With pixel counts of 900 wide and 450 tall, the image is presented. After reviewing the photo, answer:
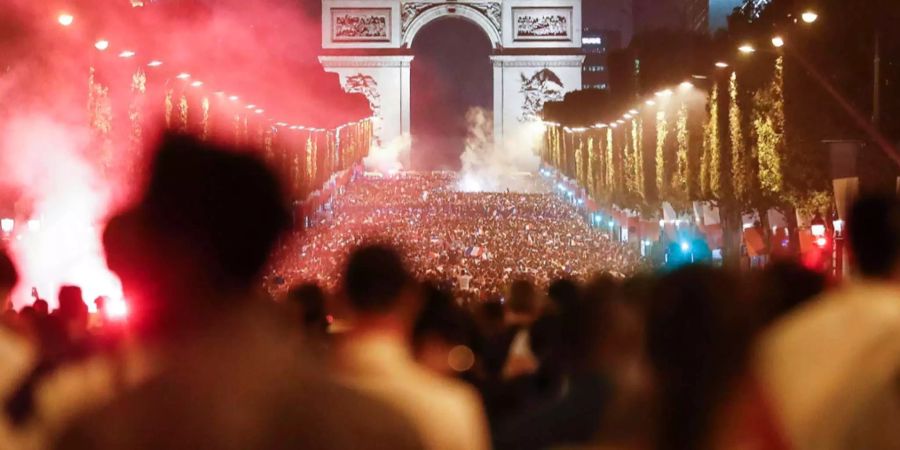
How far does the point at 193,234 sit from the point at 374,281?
950mm

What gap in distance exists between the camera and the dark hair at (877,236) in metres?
4.41

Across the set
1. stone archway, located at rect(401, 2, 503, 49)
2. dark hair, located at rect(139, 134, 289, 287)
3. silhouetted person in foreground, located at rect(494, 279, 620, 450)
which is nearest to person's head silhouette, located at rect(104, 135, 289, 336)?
dark hair, located at rect(139, 134, 289, 287)

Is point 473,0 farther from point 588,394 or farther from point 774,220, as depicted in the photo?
point 588,394

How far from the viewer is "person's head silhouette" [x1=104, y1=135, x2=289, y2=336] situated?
2.72 meters

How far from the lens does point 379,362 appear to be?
3295mm

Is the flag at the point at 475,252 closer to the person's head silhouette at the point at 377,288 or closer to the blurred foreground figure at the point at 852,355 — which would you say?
the blurred foreground figure at the point at 852,355

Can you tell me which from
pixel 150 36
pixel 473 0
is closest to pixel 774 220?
pixel 150 36

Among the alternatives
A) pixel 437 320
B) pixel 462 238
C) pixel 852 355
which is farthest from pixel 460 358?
pixel 462 238

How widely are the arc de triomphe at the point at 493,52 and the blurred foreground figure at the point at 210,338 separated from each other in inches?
3888

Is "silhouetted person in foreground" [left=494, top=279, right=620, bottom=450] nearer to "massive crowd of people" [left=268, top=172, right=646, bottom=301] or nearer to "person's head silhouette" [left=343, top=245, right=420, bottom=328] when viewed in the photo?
"person's head silhouette" [left=343, top=245, right=420, bottom=328]

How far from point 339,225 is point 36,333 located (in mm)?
48574

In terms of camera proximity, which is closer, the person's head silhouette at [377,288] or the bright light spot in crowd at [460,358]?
the person's head silhouette at [377,288]

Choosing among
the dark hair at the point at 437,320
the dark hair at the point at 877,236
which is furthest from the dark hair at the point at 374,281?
the dark hair at the point at 437,320

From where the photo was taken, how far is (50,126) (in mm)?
25891
